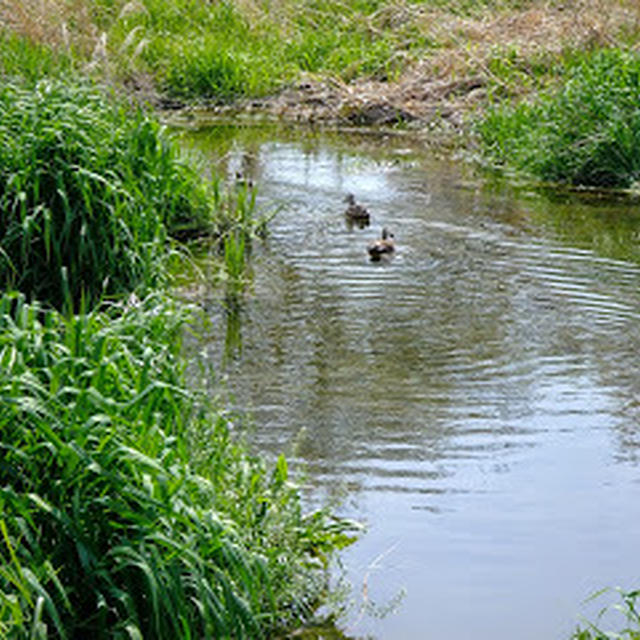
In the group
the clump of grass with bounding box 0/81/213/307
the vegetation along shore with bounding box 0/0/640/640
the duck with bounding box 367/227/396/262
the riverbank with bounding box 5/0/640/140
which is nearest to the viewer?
the vegetation along shore with bounding box 0/0/640/640

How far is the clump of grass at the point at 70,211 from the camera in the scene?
337 inches

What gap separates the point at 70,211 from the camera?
337 inches

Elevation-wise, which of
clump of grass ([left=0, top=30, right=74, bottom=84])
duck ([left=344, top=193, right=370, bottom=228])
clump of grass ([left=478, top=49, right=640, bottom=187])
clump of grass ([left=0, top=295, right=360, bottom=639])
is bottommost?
clump of grass ([left=0, top=295, right=360, bottom=639])

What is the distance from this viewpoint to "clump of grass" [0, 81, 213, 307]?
8.55 meters

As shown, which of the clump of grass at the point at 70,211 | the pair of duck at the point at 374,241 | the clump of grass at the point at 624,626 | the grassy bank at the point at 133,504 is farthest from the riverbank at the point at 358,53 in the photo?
the clump of grass at the point at 624,626

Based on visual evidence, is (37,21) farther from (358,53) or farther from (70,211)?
(358,53)

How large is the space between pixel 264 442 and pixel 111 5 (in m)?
14.0

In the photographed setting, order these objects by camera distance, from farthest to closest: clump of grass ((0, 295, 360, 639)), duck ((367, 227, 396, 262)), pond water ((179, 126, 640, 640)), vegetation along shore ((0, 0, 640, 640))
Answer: duck ((367, 227, 396, 262))
pond water ((179, 126, 640, 640))
vegetation along shore ((0, 0, 640, 640))
clump of grass ((0, 295, 360, 639))

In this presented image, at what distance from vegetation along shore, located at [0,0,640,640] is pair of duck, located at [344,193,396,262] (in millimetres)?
986

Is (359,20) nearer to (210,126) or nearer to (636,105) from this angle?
(210,126)

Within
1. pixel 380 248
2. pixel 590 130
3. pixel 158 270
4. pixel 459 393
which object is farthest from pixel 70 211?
pixel 590 130

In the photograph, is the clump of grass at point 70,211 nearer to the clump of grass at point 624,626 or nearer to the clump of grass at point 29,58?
the clump of grass at point 29,58

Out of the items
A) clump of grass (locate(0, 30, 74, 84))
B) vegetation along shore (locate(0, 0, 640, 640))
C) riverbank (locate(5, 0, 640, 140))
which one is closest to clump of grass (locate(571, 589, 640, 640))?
vegetation along shore (locate(0, 0, 640, 640))

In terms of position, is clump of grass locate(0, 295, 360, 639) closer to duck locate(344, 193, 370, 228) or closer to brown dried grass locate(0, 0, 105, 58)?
duck locate(344, 193, 370, 228)
